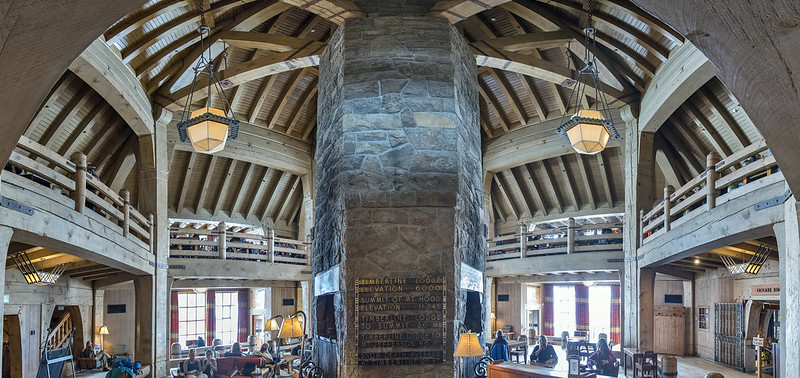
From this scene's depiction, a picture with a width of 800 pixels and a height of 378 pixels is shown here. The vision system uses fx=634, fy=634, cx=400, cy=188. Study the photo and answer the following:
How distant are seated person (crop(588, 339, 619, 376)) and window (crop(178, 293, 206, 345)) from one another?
14221 millimetres

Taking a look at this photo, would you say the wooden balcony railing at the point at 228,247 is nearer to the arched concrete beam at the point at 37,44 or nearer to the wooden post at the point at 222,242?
the wooden post at the point at 222,242

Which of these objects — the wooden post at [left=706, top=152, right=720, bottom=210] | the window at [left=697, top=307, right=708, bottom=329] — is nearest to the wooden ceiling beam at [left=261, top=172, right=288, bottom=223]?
the window at [left=697, top=307, right=708, bottom=329]

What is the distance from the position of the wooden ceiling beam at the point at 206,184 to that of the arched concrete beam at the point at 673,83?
1066cm

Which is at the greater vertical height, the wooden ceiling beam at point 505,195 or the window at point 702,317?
the wooden ceiling beam at point 505,195

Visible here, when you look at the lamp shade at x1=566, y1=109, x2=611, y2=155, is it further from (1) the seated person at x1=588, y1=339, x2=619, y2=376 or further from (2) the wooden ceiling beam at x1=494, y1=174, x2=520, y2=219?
(2) the wooden ceiling beam at x1=494, y1=174, x2=520, y2=219

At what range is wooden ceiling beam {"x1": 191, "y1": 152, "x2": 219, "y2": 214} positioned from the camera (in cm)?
1686


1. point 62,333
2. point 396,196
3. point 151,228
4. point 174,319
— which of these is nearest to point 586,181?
point 396,196

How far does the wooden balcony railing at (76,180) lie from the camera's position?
24.8ft

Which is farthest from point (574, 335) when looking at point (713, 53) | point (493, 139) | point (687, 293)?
point (713, 53)

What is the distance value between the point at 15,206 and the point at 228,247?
10.7 meters

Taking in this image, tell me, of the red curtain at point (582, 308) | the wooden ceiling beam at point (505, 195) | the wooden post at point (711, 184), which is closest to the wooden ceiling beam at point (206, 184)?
the wooden ceiling beam at point (505, 195)

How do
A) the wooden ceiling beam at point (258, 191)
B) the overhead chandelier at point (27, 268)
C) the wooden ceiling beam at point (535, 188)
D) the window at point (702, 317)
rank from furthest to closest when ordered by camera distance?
the wooden ceiling beam at point (258, 191) < the wooden ceiling beam at point (535, 188) < the window at point (702, 317) < the overhead chandelier at point (27, 268)

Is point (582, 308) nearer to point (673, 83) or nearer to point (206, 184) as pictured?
point (673, 83)

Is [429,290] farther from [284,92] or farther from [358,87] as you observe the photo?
[284,92]
